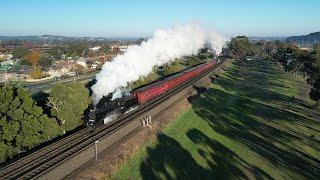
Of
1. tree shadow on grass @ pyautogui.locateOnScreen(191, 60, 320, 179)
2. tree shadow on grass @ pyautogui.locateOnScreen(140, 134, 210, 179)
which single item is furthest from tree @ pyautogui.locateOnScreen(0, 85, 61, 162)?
tree shadow on grass @ pyautogui.locateOnScreen(191, 60, 320, 179)

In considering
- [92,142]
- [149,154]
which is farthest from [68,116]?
[149,154]

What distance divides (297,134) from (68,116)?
28.5m

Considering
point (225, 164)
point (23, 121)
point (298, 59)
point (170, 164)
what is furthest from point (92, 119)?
point (298, 59)

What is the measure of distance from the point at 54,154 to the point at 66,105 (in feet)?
31.8

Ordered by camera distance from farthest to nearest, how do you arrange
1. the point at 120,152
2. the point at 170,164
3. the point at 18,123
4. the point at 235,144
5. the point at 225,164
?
the point at 235,144, the point at 120,152, the point at 18,123, the point at 225,164, the point at 170,164

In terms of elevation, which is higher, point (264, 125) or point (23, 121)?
point (23, 121)

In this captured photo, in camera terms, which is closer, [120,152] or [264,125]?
[120,152]

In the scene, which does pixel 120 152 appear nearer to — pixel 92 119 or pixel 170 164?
pixel 170 164

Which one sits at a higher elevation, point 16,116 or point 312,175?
point 16,116

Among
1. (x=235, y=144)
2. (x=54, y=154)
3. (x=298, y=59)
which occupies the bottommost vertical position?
(x=235, y=144)

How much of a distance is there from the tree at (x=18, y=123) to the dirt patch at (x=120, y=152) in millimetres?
7453

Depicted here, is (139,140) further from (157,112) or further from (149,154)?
(157,112)

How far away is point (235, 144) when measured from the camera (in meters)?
40.2

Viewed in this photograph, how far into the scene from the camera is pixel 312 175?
31.8 metres
